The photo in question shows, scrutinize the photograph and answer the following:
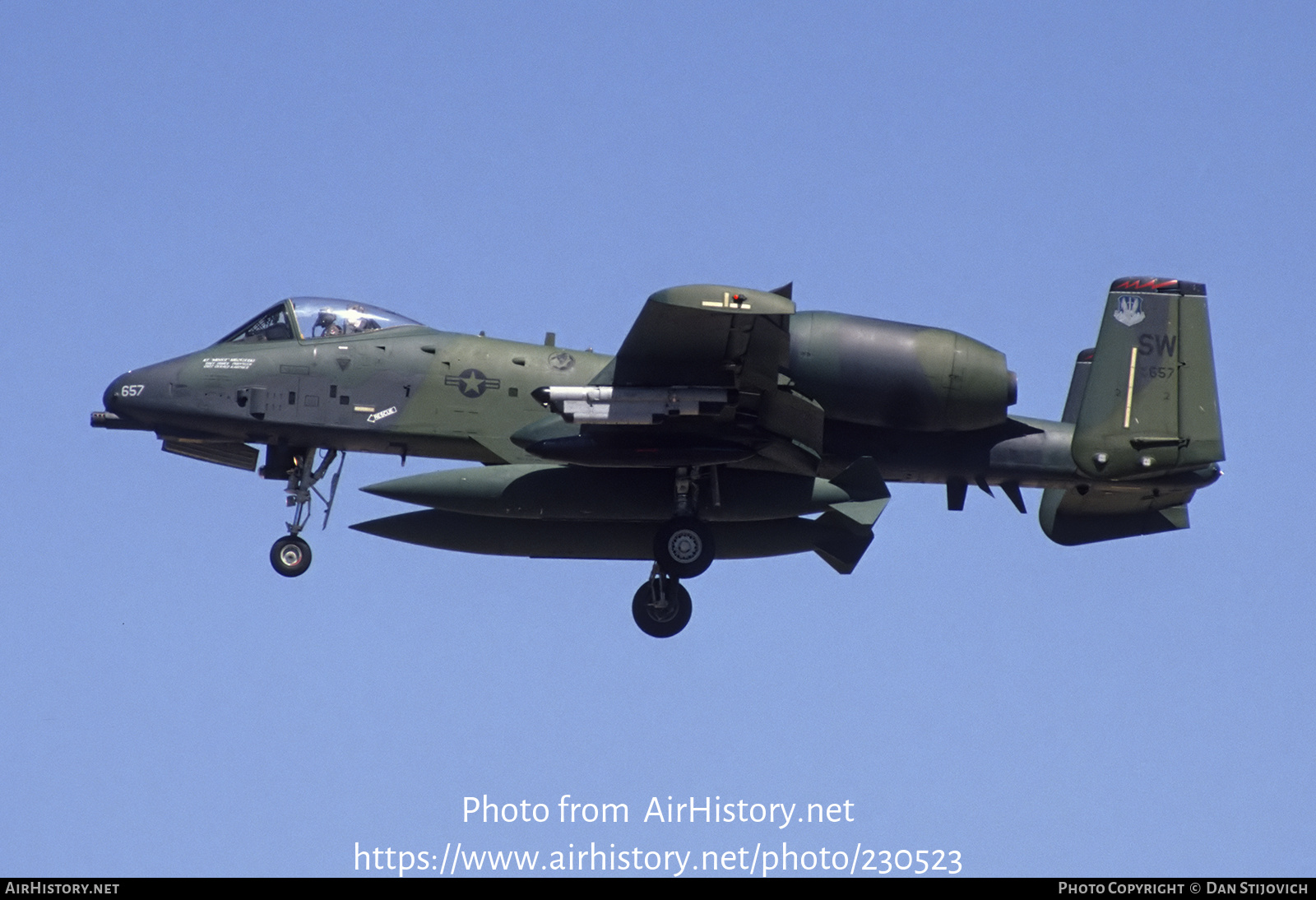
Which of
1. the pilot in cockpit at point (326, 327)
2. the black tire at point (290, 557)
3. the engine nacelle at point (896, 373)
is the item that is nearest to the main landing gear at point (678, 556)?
the engine nacelle at point (896, 373)

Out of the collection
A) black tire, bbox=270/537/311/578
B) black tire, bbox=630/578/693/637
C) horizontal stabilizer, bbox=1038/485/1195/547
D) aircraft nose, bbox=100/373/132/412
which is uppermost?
aircraft nose, bbox=100/373/132/412

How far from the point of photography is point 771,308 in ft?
64.0

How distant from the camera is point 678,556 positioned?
72.1 ft

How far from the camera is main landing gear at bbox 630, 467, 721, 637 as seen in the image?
22.0 metres

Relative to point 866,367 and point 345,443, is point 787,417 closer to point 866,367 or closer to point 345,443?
point 866,367

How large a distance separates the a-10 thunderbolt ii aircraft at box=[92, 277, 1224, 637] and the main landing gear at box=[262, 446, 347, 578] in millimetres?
23

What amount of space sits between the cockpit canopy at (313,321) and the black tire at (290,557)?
242cm

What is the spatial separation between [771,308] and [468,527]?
5107mm

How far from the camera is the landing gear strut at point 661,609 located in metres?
22.6

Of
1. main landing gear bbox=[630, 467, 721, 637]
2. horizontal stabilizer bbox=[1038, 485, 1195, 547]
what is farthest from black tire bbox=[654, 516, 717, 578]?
horizontal stabilizer bbox=[1038, 485, 1195, 547]

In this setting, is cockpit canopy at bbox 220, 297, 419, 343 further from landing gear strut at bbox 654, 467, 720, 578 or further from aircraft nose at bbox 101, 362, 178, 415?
landing gear strut at bbox 654, 467, 720, 578

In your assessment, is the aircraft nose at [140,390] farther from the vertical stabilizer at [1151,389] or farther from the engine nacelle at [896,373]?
the vertical stabilizer at [1151,389]

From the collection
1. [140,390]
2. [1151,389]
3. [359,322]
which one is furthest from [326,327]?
[1151,389]

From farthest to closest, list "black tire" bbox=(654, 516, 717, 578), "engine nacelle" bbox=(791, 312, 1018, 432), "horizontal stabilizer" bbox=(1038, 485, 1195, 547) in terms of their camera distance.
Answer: "horizontal stabilizer" bbox=(1038, 485, 1195, 547) < "black tire" bbox=(654, 516, 717, 578) < "engine nacelle" bbox=(791, 312, 1018, 432)
